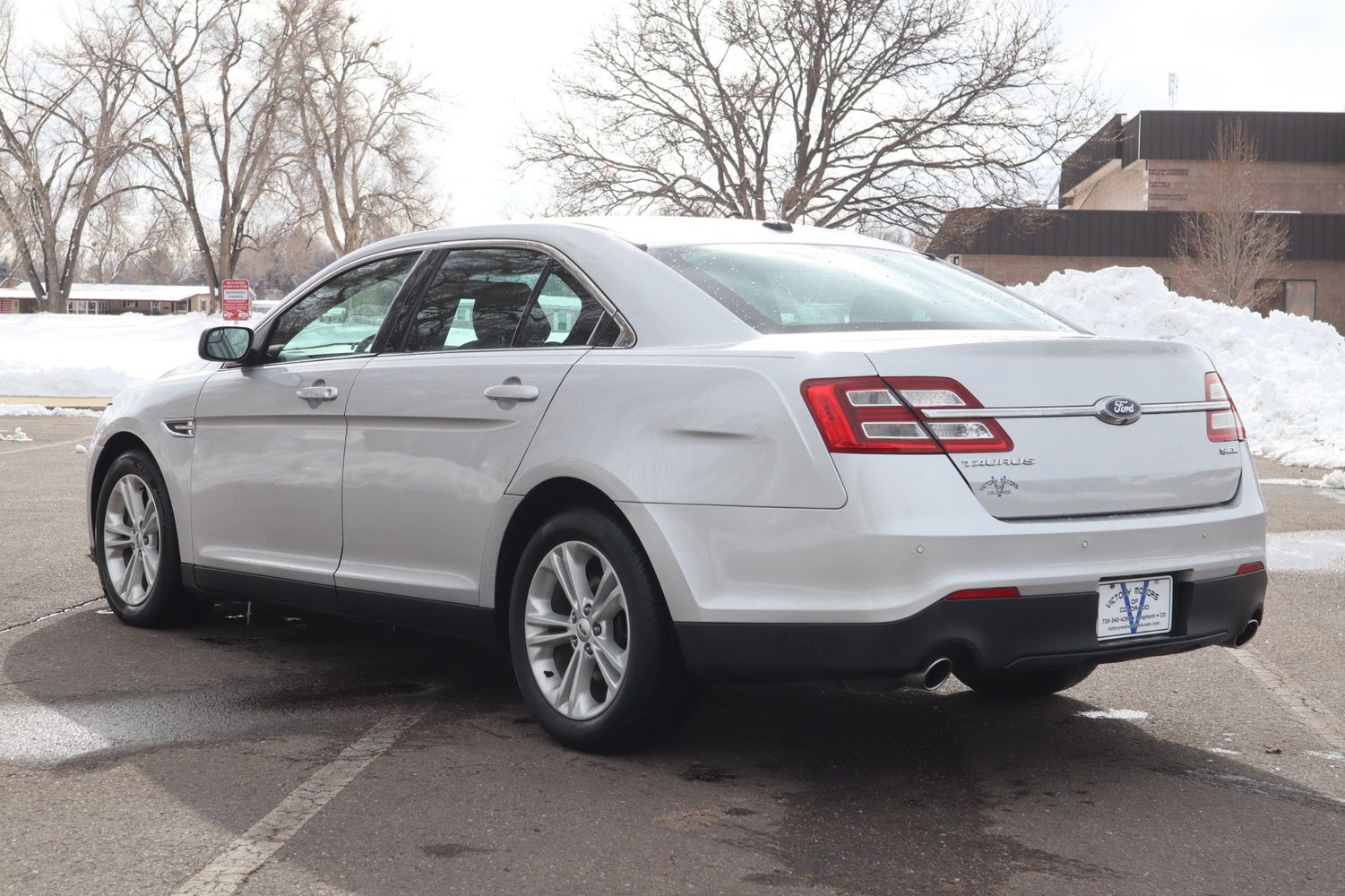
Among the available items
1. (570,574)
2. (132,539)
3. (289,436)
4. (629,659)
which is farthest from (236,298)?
(629,659)

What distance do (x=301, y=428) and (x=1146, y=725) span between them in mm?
3187

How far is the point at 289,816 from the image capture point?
3.82 meters

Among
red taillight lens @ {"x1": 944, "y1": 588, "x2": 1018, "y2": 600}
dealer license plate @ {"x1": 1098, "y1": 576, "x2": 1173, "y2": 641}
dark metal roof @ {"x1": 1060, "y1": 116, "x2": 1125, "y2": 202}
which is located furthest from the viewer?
Result: dark metal roof @ {"x1": 1060, "y1": 116, "x2": 1125, "y2": 202}

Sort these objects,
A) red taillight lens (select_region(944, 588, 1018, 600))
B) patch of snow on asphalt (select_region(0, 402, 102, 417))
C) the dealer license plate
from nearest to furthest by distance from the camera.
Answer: red taillight lens (select_region(944, 588, 1018, 600)) < the dealer license plate < patch of snow on asphalt (select_region(0, 402, 102, 417))

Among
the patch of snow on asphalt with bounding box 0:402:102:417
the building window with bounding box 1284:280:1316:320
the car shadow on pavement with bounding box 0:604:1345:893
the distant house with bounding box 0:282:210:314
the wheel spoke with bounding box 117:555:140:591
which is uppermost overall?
the distant house with bounding box 0:282:210:314

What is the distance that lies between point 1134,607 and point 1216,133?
5136 cm

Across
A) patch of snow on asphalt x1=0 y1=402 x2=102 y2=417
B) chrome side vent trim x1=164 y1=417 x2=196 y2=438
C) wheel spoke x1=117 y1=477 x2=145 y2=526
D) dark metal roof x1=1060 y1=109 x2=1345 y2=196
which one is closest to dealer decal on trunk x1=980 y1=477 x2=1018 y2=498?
chrome side vent trim x1=164 y1=417 x2=196 y2=438

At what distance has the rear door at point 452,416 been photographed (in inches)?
182

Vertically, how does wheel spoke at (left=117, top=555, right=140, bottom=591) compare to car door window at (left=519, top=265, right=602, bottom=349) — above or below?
below

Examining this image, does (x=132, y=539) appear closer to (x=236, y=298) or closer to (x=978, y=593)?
(x=978, y=593)

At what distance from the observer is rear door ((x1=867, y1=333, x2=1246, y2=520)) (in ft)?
12.6

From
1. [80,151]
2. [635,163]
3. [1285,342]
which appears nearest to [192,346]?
[635,163]

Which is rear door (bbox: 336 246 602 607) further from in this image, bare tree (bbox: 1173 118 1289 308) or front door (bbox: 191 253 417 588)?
bare tree (bbox: 1173 118 1289 308)

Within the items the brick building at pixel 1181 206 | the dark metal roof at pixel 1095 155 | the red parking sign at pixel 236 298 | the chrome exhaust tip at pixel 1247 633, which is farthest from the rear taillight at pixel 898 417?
the brick building at pixel 1181 206
